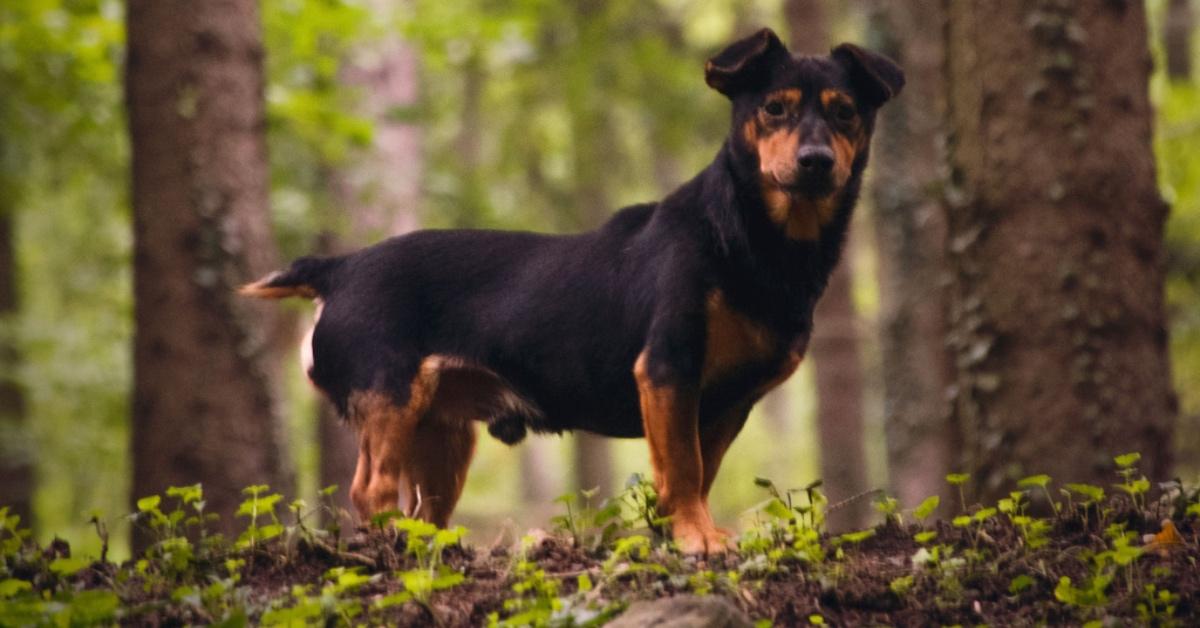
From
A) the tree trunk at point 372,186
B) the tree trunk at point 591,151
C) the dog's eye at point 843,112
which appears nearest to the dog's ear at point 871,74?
the dog's eye at point 843,112

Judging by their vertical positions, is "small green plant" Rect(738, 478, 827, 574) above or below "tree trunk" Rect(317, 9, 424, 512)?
below

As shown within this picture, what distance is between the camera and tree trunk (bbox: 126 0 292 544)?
26.4 ft

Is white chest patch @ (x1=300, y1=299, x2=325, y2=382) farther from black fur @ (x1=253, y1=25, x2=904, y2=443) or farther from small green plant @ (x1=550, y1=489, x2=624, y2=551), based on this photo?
small green plant @ (x1=550, y1=489, x2=624, y2=551)

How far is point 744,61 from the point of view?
561cm

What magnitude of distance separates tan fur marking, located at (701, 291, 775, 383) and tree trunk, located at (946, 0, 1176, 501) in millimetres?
1819

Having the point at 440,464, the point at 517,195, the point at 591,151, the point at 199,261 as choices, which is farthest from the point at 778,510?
the point at 517,195

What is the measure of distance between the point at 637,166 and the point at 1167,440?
1531cm

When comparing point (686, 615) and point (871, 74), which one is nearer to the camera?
point (686, 615)

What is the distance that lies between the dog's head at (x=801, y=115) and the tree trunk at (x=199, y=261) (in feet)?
11.7

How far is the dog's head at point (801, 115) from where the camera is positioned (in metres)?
5.36

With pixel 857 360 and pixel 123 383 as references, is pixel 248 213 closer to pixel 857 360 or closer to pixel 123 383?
pixel 857 360

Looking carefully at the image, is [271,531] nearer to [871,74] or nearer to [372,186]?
[871,74]

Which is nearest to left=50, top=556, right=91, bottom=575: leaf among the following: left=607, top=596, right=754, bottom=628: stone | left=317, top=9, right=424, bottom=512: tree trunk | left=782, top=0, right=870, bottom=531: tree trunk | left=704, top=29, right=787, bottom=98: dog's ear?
left=607, top=596, right=754, bottom=628: stone

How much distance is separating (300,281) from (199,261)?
1.84m
